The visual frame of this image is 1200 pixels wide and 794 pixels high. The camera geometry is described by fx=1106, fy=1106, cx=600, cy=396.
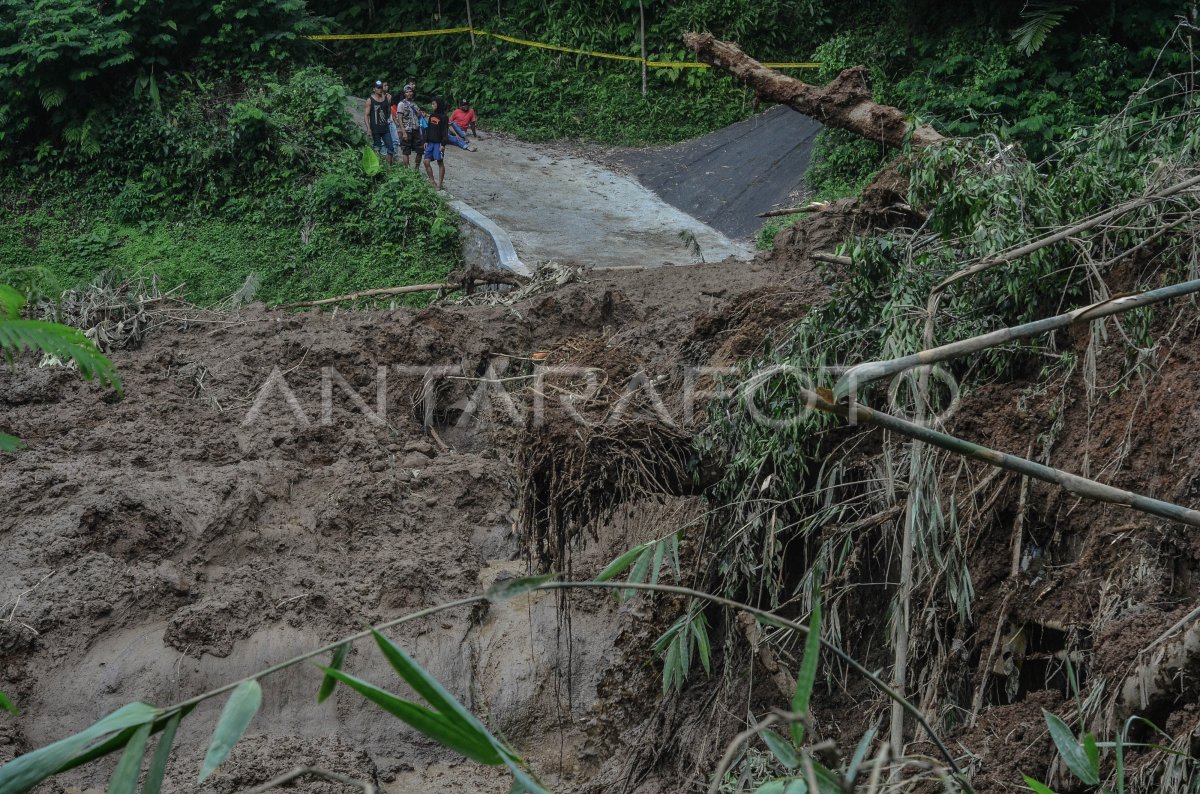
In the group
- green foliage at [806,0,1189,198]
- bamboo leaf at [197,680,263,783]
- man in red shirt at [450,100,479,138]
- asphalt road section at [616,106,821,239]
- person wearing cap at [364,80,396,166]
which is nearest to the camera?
bamboo leaf at [197,680,263,783]

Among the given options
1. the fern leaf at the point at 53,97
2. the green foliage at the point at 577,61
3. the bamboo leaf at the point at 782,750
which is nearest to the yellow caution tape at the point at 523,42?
the green foliage at the point at 577,61

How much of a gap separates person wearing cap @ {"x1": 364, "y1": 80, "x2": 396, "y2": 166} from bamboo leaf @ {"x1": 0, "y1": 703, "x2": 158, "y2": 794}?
13.5 metres

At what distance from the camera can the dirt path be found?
42.9ft

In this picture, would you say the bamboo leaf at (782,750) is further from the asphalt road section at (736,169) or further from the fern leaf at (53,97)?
the fern leaf at (53,97)

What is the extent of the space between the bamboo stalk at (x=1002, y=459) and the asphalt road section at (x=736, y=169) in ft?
39.2

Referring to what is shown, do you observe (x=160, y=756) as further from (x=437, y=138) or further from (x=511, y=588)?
(x=437, y=138)

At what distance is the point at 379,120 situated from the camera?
14734 millimetres

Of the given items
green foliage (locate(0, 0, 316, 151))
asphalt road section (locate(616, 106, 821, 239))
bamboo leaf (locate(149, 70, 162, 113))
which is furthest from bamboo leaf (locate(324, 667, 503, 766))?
bamboo leaf (locate(149, 70, 162, 113))

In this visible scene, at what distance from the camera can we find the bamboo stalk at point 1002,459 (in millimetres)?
2020

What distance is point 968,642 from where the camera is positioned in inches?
165

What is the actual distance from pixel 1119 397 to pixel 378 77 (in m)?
16.8

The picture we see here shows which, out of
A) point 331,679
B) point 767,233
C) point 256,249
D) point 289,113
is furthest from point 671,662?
point 289,113

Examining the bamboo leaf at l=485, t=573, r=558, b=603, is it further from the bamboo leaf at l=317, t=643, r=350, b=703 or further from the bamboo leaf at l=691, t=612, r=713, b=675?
the bamboo leaf at l=691, t=612, r=713, b=675

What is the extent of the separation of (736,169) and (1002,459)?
553 inches
